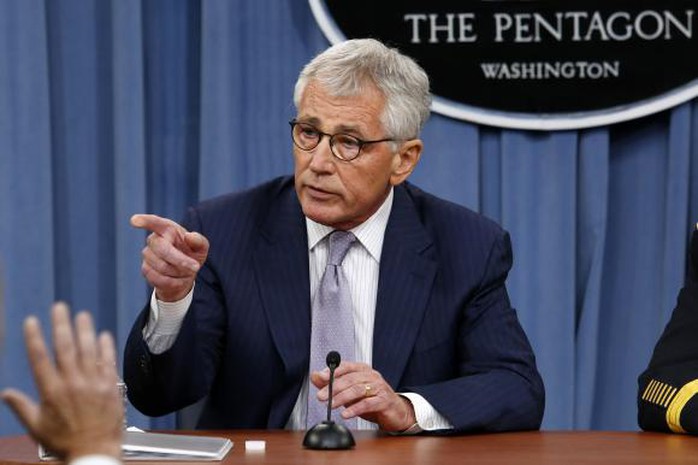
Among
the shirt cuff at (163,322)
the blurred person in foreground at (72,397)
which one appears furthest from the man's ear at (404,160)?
the blurred person in foreground at (72,397)

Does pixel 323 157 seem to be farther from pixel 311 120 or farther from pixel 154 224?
pixel 154 224

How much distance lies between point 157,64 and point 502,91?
3.25 feet

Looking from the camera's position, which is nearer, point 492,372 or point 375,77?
point 492,372

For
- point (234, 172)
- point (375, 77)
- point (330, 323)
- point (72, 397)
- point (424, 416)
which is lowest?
point (424, 416)

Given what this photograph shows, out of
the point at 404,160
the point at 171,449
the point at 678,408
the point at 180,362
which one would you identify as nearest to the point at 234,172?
the point at 404,160

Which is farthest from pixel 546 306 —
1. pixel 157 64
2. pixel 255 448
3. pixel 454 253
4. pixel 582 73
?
pixel 255 448

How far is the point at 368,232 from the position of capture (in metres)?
3.21

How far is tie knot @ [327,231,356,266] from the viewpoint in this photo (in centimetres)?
316

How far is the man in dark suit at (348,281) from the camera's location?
297 cm

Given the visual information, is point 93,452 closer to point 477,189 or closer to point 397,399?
point 397,399

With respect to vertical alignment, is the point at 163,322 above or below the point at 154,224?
below

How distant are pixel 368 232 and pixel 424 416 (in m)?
0.57

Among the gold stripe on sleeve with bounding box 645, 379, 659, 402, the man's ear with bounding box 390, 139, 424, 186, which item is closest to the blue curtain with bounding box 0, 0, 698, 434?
the man's ear with bounding box 390, 139, 424, 186

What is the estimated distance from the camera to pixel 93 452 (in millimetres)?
1438
